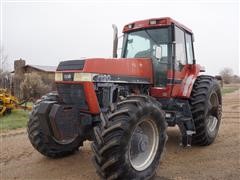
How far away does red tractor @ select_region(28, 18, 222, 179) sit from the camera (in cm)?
448

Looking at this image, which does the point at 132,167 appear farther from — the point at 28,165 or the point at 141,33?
the point at 141,33

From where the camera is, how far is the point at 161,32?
21.8 feet

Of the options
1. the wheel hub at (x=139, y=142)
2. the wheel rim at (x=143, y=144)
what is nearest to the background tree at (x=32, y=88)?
the wheel rim at (x=143, y=144)

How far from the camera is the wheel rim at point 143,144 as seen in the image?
192 inches

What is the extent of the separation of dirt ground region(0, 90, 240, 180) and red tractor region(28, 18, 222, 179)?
0.28m

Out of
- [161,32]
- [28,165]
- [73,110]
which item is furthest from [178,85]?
[28,165]

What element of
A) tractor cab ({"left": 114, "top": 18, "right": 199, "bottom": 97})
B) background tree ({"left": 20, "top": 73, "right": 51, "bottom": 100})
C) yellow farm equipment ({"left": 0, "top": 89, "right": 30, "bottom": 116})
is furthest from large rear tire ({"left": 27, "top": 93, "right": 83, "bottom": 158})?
background tree ({"left": 20, "top": 73, "right": 51, "bottom": 100})

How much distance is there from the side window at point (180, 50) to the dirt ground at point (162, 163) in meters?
1.76

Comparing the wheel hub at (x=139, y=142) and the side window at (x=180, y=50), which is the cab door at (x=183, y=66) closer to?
the side window at (x=180, y=50)

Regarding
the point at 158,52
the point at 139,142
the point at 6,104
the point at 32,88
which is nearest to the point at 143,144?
the point at 139,142

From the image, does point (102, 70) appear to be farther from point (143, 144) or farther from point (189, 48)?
point (189, 48)

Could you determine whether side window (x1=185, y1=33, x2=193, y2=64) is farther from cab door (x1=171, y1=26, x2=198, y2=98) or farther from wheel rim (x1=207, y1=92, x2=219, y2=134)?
wheel rim (x1=207, y1=92, x2=219, y2=134)

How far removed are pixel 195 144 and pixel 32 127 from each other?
351 cm

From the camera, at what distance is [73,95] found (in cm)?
518
